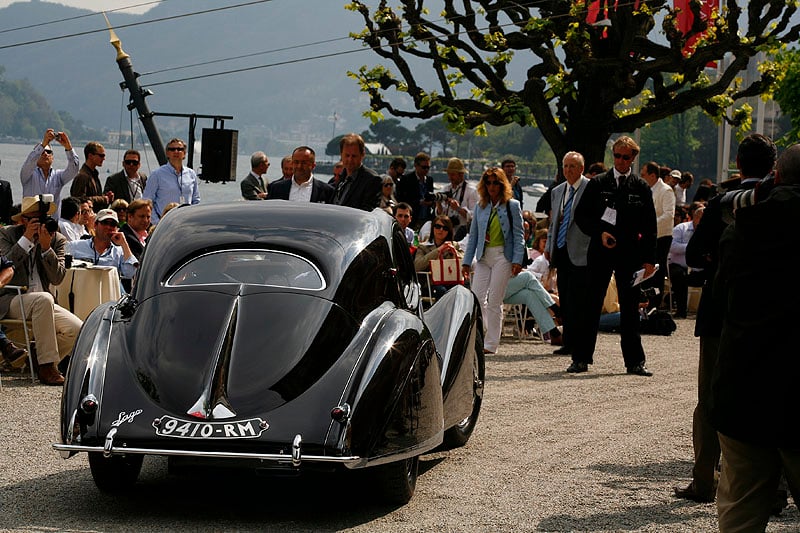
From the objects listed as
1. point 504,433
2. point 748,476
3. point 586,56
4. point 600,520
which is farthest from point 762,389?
point 586,56

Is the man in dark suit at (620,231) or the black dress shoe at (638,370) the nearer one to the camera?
the man in dark suit at (620,231)

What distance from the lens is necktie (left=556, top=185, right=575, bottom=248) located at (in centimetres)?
1355

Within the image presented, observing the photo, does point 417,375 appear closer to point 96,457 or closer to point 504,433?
point 96,457

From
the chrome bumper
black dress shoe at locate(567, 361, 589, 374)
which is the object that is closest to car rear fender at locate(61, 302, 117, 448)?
the chrome bumper

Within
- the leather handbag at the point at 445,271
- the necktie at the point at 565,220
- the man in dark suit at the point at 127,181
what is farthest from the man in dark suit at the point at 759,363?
the man in dark suit at the point at 127,181

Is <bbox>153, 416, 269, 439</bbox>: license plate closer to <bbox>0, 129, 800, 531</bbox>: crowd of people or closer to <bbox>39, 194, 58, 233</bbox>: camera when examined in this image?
<bbox>0, 129, 800, 531</bbox>: crowd of people

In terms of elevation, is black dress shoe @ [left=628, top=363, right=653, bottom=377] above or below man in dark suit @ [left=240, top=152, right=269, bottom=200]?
below

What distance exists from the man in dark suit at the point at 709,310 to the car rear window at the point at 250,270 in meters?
2.06

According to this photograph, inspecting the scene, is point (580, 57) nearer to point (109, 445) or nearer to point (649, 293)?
point (649, 293)

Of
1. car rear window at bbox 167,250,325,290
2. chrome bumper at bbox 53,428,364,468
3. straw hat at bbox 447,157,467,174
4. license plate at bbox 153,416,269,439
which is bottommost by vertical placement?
chrome bumper at bbox 53,428,364,468

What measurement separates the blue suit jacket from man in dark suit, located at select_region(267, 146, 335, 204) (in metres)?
2.96

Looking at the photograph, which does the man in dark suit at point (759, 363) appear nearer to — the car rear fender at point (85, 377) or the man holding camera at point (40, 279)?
the car rear fender at point (85, 377)

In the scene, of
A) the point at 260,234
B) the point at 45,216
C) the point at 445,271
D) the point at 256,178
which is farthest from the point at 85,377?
the point at 256,178

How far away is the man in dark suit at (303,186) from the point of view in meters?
11.5
